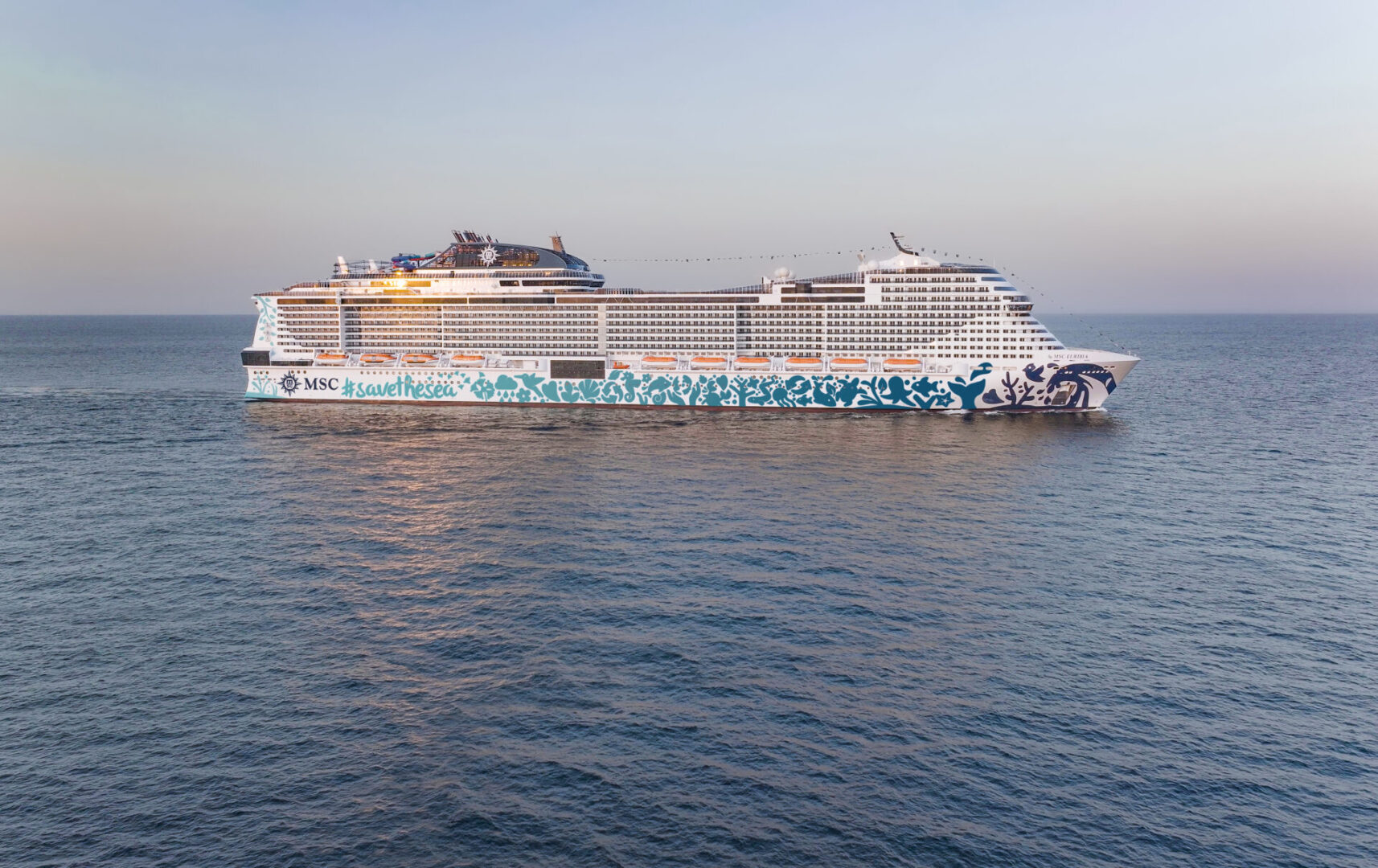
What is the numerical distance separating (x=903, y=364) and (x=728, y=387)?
1802 cm

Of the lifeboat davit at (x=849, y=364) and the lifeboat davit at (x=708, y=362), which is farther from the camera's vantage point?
the lifeboat davit at (x=708, y=362)

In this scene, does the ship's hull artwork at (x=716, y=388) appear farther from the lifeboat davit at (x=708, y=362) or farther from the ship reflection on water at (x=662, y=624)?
the ship reflection on water at (x=662, y=624)

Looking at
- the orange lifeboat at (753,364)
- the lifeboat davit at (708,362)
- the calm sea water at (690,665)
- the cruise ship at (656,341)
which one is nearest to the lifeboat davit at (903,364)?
the cruise ship at (656,341)

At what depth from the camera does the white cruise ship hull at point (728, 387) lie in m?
84.9

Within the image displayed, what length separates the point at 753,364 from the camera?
302ft

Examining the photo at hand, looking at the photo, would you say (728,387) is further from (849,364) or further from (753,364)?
(849,364)

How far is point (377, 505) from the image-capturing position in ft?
173

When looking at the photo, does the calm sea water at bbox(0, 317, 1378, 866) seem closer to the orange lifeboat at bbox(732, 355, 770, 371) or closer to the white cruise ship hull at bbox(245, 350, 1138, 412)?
the white cruise ship hull at bbox(245, 350, 1138, 412)

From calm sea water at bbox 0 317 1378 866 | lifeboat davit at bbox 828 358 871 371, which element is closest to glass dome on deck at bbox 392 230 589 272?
lifeboat davit at bbox 828 358 871 371

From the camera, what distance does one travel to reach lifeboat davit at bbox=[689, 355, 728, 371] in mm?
92750

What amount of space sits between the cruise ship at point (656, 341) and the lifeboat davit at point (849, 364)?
0.13 meters

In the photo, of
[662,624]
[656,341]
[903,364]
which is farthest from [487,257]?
[662,624]

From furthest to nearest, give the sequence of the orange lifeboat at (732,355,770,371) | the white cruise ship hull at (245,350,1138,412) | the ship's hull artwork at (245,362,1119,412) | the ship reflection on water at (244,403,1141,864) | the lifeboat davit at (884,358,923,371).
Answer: the orange lifeboat at (732,355,770,371), the lifeboat davit at (884,358,923,371), the ship's hull artwork at (245,362,1119,412), the white cruise ship hull at (245,350,1138,412), the ship reflection on water at (244,403,1141,864)

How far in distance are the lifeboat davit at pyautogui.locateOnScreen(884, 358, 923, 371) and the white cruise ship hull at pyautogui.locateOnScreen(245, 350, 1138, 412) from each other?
853 millimetres
